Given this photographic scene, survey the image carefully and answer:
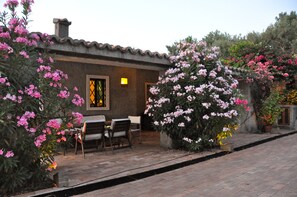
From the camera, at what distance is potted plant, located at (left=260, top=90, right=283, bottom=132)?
41.8ft

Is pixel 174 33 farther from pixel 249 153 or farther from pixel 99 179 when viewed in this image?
pixel 99 179

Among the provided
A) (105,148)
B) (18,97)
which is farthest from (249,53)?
(18,97)

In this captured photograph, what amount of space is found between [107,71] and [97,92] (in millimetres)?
898

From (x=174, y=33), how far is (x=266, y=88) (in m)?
16.7

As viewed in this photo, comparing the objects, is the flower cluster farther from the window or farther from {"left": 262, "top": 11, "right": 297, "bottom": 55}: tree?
{"left": 262, "top": 11, "right": 297, "bottom": 55}: tree

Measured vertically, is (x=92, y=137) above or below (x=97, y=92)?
below

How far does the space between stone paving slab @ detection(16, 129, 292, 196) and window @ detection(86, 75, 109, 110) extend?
10.1 feet

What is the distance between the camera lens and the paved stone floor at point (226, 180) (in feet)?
16.6

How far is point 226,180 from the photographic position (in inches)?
227

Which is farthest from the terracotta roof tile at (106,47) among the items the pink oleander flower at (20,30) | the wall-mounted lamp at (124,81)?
the wall-mounted lamp at (124,81)

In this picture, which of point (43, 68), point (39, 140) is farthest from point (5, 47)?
point (39, 140)

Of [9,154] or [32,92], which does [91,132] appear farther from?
[9,154]

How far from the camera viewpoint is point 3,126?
436 centimetres

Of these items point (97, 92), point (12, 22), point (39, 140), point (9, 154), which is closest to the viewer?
point (9, 154)
